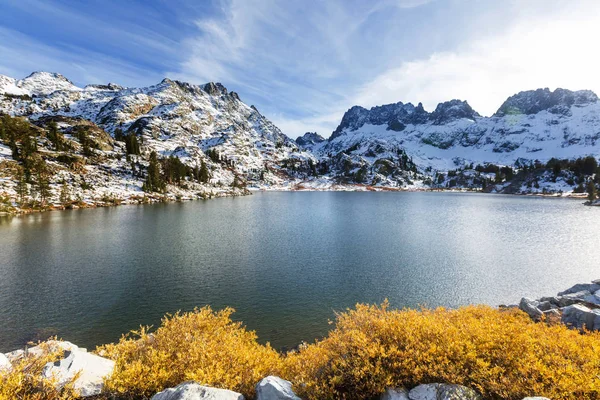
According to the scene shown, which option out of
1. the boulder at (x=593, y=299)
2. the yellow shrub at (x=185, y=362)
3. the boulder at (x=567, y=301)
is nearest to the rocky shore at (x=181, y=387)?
the yellow shrub at (x=185, y=362)

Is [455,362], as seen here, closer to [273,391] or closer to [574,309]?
[273,391]

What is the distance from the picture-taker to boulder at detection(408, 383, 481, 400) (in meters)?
8.95

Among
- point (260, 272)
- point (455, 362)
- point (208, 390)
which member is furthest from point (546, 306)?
point (260, 272)

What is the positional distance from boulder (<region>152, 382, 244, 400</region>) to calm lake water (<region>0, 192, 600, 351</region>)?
1477 cm

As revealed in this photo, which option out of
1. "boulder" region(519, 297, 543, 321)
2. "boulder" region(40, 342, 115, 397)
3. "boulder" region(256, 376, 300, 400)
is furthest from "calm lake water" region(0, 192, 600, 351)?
"boulder" region(256, 376, 300, 400)

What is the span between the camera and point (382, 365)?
1047cm

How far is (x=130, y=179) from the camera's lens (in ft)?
505

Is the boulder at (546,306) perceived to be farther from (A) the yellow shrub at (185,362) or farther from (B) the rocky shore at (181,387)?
(A) the yellow shrub at (185,362)

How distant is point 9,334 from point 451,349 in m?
33.4

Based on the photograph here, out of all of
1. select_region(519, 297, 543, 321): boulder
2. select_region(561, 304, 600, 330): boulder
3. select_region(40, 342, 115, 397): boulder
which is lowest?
select_region(519, 297, 543, 321): boulder

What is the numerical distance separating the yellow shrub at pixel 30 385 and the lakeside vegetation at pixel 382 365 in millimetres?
37

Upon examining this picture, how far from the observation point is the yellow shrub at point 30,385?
28.1 ft

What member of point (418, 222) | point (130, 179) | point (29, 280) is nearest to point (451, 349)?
point (29, 280)

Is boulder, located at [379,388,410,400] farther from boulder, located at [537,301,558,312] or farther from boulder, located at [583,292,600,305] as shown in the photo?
boulder, located at [583,292,600,305]
